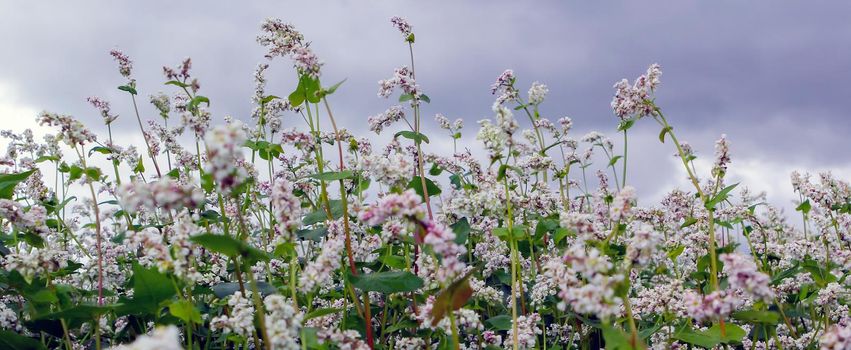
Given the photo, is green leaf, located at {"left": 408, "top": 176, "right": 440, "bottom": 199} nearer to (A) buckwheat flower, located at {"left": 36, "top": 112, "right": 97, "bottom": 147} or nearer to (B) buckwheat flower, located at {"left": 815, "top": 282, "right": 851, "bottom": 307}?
(A) buckwheat flower, located at {"left": 36, "top": 112, "right": 97, "bottom": 147}

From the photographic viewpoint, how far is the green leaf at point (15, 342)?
4414 millimetres

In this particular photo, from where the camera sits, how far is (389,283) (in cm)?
412

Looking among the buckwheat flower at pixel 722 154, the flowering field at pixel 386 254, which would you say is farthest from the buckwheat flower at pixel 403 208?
the buckwheat flower at pixel 722 154

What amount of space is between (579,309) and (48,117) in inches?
142

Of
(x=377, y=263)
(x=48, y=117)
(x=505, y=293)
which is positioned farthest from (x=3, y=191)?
(x=505, y=293)

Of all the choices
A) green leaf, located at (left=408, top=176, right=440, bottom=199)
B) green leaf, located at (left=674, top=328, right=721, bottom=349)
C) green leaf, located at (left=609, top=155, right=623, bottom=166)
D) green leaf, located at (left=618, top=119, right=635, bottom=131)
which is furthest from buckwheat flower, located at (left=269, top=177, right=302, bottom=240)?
green leaf, located at (left=609, top=155, right=623, bottom=166)

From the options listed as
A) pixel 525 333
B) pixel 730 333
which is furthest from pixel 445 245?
pixel 730 333

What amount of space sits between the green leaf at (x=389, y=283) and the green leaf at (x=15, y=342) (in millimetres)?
2211

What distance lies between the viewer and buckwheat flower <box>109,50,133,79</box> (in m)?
6.77

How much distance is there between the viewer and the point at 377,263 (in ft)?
18.3

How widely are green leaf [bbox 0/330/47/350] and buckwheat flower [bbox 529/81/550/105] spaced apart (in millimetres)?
4849

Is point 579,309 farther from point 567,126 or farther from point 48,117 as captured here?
point 567,126

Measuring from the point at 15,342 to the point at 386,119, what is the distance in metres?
3.63

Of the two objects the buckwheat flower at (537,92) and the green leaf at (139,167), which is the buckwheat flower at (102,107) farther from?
the buckwheat flower at (537,92)
